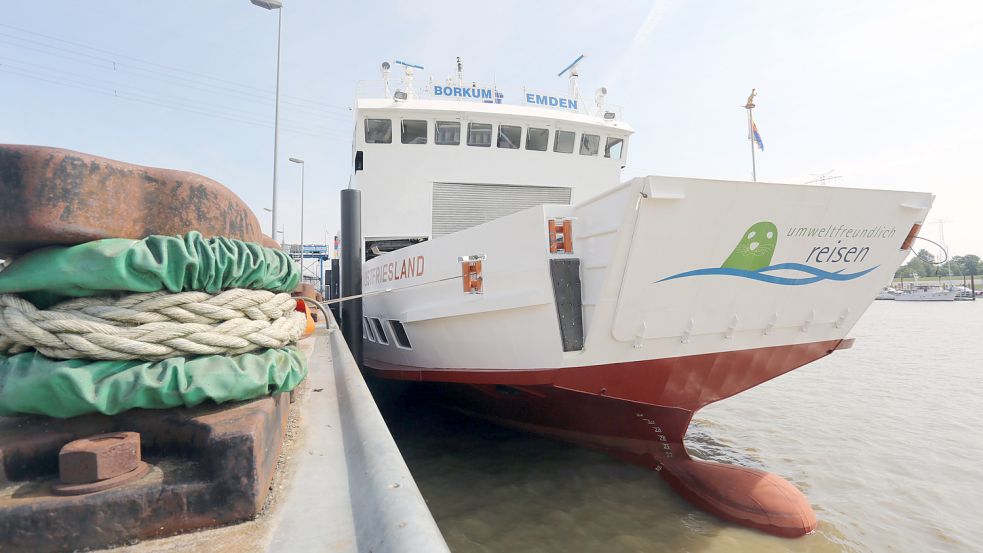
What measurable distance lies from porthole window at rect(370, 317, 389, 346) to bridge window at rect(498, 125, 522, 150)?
324 cm

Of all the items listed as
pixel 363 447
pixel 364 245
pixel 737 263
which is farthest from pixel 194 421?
pixel 364 245

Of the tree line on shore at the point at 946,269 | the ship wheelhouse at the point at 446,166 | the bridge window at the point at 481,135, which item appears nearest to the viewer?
the ship wheelhouse at the point at 446,166

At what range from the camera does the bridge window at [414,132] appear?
702 cm

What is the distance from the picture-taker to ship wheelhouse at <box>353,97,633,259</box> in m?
6.78

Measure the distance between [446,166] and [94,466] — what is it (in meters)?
6.13

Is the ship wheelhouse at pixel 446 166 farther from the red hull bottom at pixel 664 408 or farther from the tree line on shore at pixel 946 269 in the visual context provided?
the tree line on shore at pixel 946 269

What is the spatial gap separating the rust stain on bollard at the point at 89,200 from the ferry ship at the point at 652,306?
2.16m

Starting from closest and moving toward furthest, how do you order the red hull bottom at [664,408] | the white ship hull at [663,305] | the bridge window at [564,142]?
1. the white ship hull at [663,305]
2. the red hull bottom at [664,408]
3. the bridge window at [564,142]

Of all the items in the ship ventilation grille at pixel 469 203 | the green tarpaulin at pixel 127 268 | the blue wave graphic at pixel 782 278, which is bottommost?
the green tarpaulin at pixel 127 268

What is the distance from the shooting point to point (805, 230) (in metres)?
3.45

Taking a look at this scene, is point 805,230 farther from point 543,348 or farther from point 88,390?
point 88,390

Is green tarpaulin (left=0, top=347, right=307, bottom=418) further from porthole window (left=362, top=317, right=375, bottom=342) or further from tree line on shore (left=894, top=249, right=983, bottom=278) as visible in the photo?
tree line on shore (left=894, top=249, right=983, bottom=278)

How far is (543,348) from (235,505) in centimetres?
240

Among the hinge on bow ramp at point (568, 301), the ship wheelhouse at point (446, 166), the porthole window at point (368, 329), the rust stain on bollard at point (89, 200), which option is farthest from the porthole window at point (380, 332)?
the rust stain on bollard at point (89, 200)
